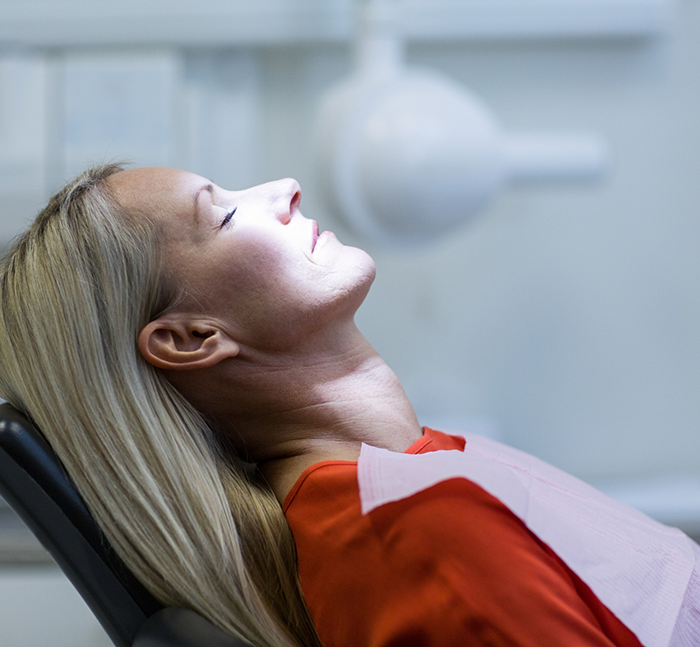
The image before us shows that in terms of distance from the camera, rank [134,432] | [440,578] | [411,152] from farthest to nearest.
Answer: [411,152] → [134,432] → [440,578]

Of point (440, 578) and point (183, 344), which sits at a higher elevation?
point (183, 344)

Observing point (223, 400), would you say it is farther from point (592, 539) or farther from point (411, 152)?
point (411, 152)

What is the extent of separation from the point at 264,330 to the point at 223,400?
0.29ft

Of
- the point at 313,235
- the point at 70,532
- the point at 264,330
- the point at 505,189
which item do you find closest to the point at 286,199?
the point at 313,235

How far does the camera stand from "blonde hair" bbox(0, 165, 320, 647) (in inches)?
25.6

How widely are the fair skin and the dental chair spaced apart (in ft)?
0.43

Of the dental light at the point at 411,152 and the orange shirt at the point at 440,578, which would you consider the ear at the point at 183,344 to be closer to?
the orange shirt at the point at 440,578

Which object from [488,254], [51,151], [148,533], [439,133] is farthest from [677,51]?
[148,533]

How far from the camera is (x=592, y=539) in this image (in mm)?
614

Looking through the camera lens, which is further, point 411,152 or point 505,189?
point 505,189

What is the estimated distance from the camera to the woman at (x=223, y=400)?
1.97ft

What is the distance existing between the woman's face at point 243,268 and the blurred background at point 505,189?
716mm

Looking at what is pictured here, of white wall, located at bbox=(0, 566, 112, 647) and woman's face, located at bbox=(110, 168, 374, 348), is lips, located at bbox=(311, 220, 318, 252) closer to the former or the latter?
woman's face, located at bbox=(110, 168, 374, 348)

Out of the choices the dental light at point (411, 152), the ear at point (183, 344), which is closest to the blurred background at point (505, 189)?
the dental light at point (411, 152)
